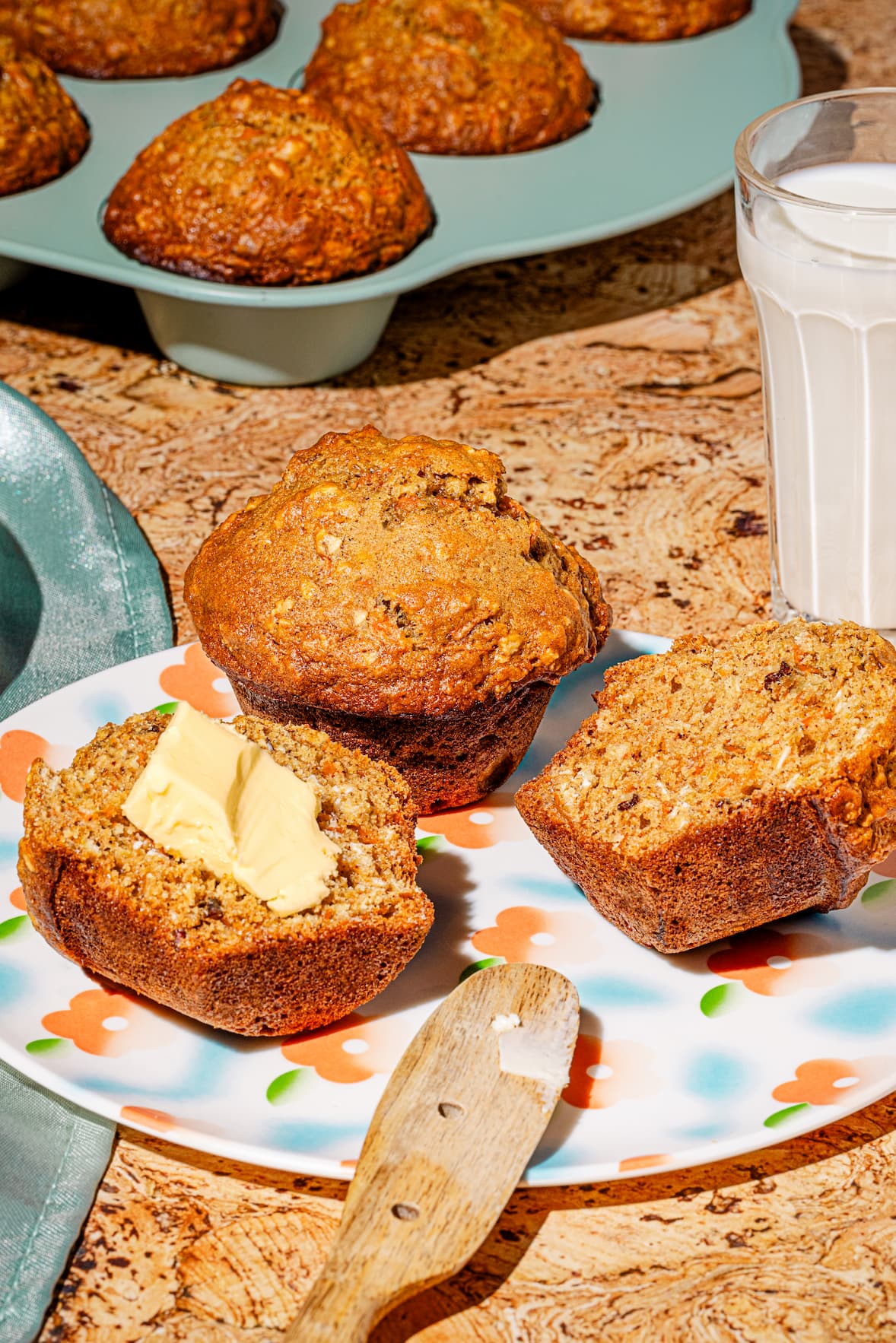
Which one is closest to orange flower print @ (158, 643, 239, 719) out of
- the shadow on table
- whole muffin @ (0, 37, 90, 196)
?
the shadow on table

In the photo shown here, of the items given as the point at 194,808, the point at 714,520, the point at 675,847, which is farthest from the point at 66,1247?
the point at 714,520

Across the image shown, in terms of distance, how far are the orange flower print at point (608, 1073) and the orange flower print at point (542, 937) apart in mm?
112

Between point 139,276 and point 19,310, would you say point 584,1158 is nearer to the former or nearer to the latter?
point 139,276

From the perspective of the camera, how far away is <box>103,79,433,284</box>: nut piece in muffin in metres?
2.27

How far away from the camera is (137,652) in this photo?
183 cm

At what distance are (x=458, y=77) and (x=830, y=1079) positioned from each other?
209 centimetres

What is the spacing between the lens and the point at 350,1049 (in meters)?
1.23

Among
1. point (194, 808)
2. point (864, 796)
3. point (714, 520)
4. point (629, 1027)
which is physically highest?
point (194, 808)

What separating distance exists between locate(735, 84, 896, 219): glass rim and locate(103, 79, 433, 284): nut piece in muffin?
0.79m

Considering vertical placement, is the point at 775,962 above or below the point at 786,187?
below

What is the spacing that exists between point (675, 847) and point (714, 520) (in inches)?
40.8

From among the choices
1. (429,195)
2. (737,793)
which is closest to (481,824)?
(737,793)

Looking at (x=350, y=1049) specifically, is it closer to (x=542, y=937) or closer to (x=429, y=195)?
(x=542, y=937)

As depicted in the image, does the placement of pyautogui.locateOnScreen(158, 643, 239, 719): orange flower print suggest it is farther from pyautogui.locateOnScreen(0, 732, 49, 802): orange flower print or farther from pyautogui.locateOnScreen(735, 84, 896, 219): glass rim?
pyautogui.locateOnScreen(735, 84, 896, 219): glass rim
